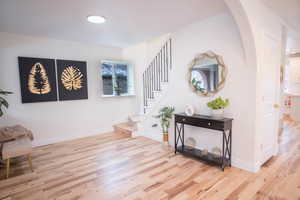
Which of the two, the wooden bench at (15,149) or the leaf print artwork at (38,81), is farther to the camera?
the leaf print artwork at (38,81)

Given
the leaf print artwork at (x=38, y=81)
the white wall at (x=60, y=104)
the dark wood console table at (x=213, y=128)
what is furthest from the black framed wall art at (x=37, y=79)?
the dark wood console table at (x=213, y=128)

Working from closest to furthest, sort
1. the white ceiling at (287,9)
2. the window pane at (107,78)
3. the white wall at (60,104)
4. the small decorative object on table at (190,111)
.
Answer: the white ceiling at (287,9), the small decorative object on table at (190,111), the white wall at (60,104), the window pane at (107,78)

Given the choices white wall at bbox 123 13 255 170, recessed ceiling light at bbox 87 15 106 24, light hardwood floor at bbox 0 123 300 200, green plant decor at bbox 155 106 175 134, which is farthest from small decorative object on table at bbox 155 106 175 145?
recessed ceiling light at bbox 87 15 106 24

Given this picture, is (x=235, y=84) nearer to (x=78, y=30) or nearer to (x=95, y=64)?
(x=78, y=30)

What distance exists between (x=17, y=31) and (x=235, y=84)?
4.29 meters

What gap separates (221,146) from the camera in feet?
9.31

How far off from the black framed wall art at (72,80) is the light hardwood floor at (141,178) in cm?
144

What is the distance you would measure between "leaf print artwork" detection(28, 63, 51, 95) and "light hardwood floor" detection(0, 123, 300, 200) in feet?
4.56

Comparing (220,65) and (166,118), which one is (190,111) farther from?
(220,65)

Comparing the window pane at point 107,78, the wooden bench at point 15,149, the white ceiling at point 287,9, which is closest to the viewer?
the white ceiling at point 287,9

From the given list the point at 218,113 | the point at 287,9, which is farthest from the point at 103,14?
the point at 287,9

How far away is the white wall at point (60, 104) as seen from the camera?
3.49 m

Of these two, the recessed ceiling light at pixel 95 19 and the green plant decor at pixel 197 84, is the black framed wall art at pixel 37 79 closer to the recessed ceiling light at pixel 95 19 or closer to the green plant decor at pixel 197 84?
the recessed ceiling light at pixel 95 19

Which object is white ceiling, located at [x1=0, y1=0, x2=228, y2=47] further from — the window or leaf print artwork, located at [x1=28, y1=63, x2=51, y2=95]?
the window
